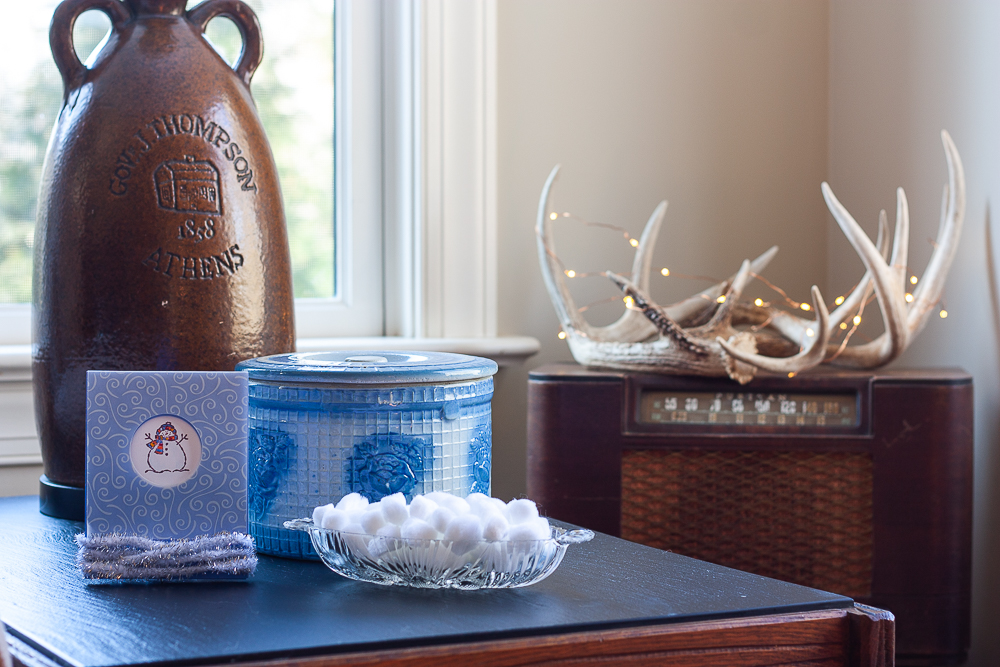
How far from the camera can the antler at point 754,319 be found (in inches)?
45.9

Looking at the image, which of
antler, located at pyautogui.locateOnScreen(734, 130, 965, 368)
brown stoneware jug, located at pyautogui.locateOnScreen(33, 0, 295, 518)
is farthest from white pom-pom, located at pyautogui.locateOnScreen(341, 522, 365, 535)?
antler, located at pyautogui.locateOnScreen(734, 130, 965, 368)

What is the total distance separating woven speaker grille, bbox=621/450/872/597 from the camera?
118cm

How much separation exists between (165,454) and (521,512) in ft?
0.85

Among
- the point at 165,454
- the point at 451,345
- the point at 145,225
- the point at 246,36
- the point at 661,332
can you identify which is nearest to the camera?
the point at 165,454

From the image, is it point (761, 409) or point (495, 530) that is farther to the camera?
point (761, 409)

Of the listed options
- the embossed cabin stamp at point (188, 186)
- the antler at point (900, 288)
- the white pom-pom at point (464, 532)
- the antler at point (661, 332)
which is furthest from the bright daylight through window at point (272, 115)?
the white pom-pom at point (464, 532)

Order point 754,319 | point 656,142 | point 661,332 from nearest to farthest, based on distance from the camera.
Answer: point 661,332 → point 754,319 → point 656,142

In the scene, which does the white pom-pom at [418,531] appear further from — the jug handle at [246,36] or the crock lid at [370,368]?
the jug handle at [246,36]

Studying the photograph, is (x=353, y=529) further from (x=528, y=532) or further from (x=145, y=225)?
(x=145, y=225)

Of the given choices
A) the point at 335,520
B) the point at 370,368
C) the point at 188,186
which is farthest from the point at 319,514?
the point at 188,186

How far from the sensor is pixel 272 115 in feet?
5.12

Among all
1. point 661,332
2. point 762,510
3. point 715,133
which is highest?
point 715,133

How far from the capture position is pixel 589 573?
687 mm

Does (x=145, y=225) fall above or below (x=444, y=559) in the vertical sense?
above
